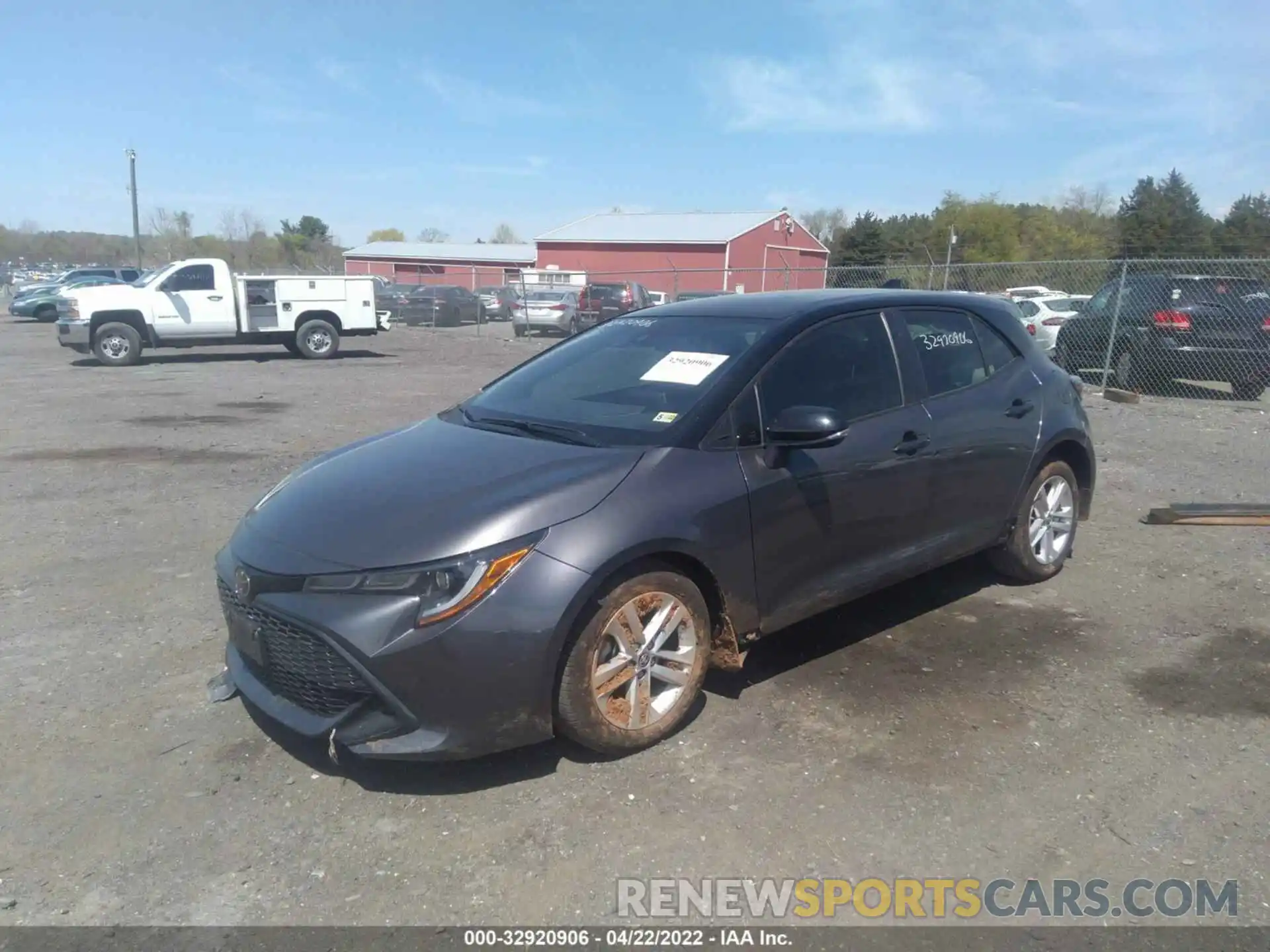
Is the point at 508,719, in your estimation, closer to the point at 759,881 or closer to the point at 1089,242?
the point at 759,881

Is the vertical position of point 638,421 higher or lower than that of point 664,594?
higher

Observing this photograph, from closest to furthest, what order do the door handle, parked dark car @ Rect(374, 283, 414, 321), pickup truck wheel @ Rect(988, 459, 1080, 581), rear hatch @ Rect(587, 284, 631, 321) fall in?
the door handle
pickup truck wheel @ Rect(988, 459, 1080, 581)
rear hatch @ Rect(587, 284, 631, 321)
parked dark car @ Rect(374, 283, 414, 321)

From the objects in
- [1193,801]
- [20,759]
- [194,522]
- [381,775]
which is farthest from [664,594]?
[194,522]

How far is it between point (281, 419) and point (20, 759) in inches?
326

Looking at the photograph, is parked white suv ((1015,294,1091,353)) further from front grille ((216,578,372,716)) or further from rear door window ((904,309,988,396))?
front grille ((216,578,372,716))

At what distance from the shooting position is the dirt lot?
2900 mm

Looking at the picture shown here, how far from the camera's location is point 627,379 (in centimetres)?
435

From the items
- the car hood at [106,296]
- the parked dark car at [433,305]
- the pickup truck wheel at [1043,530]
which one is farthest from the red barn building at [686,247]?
the pickup truck wheel at [1043,530]

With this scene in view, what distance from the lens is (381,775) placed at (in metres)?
3.44

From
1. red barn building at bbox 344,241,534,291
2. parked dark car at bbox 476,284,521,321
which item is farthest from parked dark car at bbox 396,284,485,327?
red barn building at bbox 344,241,534,291

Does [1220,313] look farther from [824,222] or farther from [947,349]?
[824,222]

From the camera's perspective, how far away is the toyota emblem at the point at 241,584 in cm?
Answer: 338

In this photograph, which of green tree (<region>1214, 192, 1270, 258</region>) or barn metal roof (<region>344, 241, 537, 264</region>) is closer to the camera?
green tree (<region>1214, 192, 1270, 258</region>)

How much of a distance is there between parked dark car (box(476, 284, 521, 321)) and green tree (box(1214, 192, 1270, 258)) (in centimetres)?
3461
